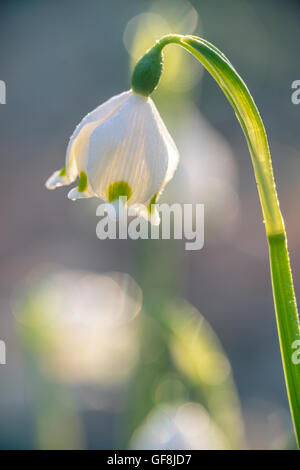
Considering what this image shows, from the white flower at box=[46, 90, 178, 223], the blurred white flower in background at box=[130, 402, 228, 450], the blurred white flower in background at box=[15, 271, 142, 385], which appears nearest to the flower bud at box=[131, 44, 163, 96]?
the white flower at box=[46, 90, 178, 223]

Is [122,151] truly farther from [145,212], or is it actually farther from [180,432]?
[180,432]

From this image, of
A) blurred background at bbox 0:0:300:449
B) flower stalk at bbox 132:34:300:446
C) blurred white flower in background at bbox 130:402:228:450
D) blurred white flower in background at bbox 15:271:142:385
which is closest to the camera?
flower stalk at bbox 132:34:300:446

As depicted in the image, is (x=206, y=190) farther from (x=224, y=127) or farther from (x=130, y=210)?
(x=224, y=127)

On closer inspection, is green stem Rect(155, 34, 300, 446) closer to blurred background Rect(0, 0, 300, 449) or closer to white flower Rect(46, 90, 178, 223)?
white flower Rect(46, 90, 178, 223)

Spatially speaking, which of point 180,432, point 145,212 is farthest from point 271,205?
point 180,432

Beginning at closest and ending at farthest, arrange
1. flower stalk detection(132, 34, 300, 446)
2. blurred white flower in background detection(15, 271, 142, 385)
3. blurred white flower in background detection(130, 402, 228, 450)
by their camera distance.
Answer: flower stalk detection(132, 34, 300, 446)
blurred white flower in background detection(130, 402, 228, 450)
blurred white flower in background detection(15, 271, 142, 385)

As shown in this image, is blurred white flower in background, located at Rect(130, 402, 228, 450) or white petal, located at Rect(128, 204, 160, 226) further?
blurred white flower in background, located at Rect(130, 402, 228, 450)

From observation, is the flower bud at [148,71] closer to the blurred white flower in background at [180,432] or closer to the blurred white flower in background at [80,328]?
the blurred white flower in background at [180,432]
